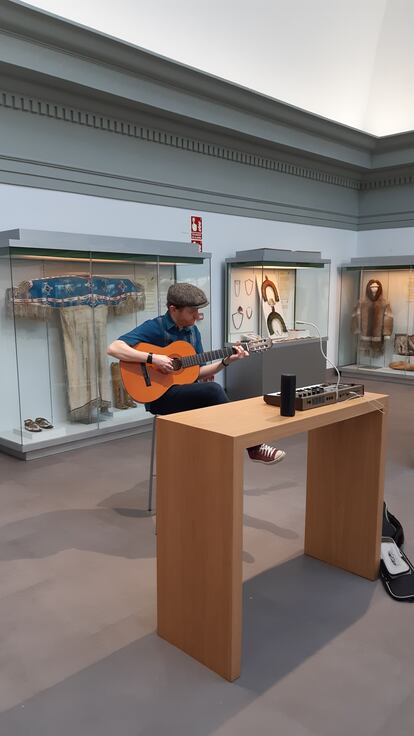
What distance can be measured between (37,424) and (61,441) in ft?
0.88

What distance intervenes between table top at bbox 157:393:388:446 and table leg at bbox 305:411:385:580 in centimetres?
20

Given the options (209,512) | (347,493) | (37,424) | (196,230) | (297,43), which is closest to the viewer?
(209,512)

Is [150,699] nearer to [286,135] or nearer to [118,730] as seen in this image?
[118,730]

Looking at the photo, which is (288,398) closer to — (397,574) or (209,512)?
(209,512)

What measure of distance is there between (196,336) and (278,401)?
54.9 inches

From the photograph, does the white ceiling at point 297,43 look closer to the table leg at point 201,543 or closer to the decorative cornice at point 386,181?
the decorative cornice at point 386,181

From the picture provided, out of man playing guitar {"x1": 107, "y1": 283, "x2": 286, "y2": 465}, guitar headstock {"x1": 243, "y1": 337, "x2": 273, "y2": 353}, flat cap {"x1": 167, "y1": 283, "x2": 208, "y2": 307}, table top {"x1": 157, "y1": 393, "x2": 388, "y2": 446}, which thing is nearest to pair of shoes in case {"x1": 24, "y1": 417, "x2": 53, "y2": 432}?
man playing guitar {"x1": 107, "y1": 283, "x2": 286, "y2": 465}

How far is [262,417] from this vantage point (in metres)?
2.41

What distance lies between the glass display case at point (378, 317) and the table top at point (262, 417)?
634cm

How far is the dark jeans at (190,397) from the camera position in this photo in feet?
11.8

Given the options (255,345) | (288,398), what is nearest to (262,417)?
(288,398)

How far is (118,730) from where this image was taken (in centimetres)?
191

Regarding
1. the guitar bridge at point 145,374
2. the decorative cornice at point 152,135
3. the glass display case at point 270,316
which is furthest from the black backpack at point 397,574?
the decorative cornice at point 152,135

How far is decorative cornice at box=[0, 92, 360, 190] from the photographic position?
512cm
